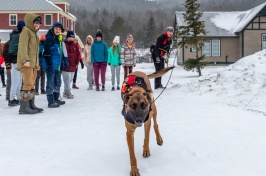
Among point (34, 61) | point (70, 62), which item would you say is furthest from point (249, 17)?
point (34, 61)

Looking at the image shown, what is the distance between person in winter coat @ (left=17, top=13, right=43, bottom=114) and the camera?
696cm

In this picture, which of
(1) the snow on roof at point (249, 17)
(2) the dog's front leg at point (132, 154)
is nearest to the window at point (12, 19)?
(1) the snow on roof at point (249, 17)

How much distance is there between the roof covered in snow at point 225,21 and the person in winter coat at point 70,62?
1124 inches

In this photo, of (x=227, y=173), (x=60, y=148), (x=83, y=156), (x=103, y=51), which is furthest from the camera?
(x=103, y=51)

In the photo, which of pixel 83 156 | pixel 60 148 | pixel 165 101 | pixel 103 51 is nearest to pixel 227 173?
pixel 83 156

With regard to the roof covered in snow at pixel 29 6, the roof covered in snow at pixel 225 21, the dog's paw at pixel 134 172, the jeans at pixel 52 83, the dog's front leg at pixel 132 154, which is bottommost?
the dog's paw at pixel 134 172

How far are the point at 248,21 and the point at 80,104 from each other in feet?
104

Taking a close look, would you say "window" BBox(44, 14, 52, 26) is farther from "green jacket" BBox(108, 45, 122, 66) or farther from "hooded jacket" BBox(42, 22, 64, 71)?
"hooded jacket" BBox(42, 22, 64, 71)

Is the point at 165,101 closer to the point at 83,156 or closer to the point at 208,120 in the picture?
the point at 208,120

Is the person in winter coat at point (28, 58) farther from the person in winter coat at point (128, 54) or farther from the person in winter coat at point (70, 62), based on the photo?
the person in winter coat at point (128, 54)

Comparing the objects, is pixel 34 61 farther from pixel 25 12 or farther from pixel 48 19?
pixel 25 12

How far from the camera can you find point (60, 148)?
4707mm

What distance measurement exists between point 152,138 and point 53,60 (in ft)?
13.5

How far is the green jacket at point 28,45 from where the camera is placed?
22.8 feet
